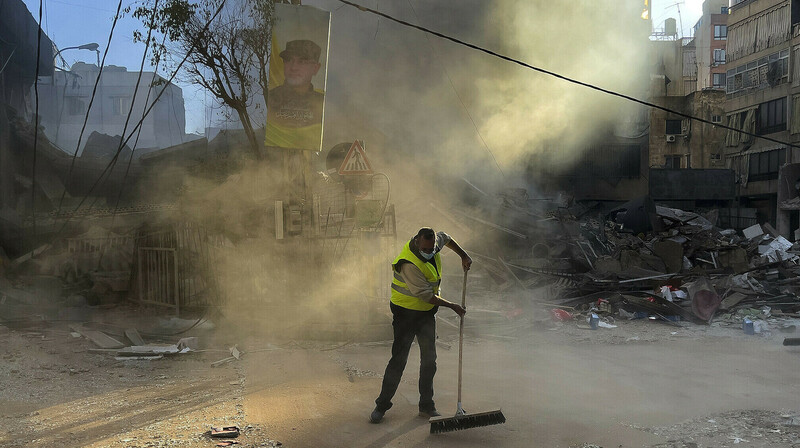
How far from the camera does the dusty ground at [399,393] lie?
4.50m

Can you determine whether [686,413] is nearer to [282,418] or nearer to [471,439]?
[471,439]

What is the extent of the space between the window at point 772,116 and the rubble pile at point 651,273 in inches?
576

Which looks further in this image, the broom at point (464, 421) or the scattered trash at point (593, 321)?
the scattered trash at point (593, 321)

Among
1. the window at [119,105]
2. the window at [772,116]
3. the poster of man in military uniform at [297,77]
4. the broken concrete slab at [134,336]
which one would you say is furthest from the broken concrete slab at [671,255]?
the window at [119,105]

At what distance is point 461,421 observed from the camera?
4488 millimetres

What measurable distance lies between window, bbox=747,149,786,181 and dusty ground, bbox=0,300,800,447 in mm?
26631

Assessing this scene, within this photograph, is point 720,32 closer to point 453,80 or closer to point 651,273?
point 453,80

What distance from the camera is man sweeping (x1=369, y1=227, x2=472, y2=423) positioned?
4.84m

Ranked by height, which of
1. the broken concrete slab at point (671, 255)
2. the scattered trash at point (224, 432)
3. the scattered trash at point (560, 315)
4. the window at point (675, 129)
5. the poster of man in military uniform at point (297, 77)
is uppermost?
the window at point (675, 129)

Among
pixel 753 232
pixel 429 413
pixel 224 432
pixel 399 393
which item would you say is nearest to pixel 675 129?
pixel 753 232

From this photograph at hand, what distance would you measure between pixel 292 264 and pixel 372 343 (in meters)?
1.82

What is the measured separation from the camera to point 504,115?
26594 millimetres

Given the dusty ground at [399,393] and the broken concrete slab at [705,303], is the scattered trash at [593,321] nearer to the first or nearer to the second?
the dusty ground at [399,393]

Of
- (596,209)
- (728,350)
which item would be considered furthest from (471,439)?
(596,209)
